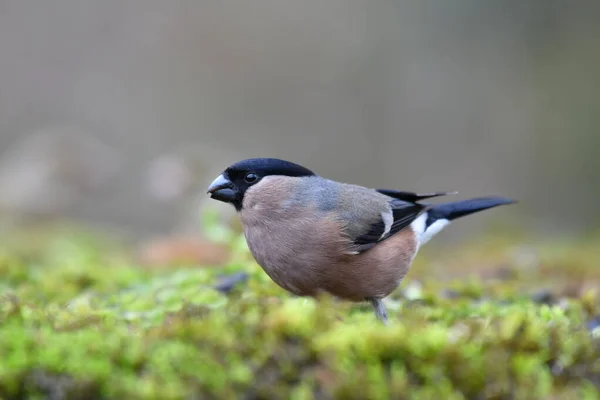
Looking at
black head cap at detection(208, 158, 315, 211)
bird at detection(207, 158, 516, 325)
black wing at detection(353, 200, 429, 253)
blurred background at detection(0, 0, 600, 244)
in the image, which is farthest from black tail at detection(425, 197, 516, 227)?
blurred background at detection(0, 0, 600, 244)

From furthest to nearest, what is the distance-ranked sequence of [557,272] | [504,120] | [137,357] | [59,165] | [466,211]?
[504,120], [59,165], [557,272], [466,211], [137,357]

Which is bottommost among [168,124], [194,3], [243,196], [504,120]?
[243,196]

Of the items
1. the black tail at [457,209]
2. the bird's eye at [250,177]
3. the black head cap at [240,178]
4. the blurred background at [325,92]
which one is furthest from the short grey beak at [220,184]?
the blurred background at [325,92]

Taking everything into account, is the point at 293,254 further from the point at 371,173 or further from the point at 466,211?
the point at 371,173

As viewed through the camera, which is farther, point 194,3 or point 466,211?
point 194,3

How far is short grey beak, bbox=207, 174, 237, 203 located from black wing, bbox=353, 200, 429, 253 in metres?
1.04

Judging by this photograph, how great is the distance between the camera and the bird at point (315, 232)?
4.62m

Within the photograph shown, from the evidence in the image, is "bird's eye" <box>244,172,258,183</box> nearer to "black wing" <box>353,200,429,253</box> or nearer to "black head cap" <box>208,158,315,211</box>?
"black head cap" <box>208,158,315,211</box>

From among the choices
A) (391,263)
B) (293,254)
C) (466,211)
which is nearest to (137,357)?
(293,254)

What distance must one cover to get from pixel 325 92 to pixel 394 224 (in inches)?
599

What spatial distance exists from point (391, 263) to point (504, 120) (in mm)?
14275

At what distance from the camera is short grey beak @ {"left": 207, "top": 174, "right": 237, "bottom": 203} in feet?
16.7

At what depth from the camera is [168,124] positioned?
1980 centimetres

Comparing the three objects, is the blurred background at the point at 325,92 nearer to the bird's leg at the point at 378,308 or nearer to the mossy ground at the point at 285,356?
the bird's leg at the point at 378,308
